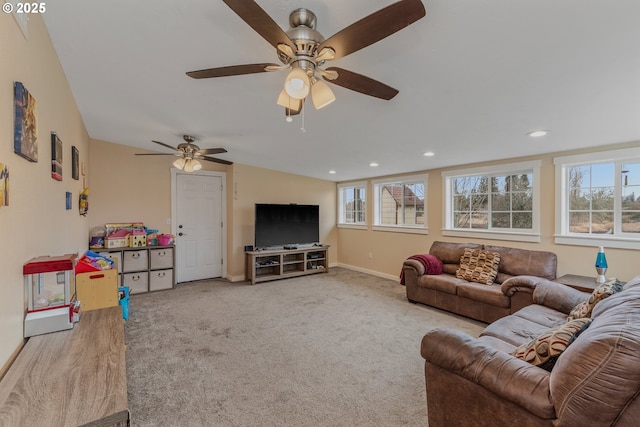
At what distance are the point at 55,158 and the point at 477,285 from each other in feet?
14.6

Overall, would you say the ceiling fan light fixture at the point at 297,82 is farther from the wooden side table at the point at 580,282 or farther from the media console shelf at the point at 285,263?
the media console shelf at the point at 285,263

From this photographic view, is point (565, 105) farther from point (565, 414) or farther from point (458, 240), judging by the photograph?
point (458, 240)

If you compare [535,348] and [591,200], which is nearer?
[535,348]

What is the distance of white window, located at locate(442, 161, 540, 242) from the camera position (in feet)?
13.0

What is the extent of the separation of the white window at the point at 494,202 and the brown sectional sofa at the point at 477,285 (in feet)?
1.09

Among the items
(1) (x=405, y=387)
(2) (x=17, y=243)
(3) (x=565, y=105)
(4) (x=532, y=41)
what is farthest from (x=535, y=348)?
(2) (x=17, y=243)

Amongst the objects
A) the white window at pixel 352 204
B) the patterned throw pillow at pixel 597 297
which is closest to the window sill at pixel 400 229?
the white window at pixel 352 204

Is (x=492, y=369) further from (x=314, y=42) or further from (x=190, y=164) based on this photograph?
(x=190, y=164)

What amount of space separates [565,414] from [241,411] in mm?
1846

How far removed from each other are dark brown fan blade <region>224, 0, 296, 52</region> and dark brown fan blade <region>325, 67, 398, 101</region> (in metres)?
0.32

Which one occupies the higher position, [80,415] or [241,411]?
[80,415]

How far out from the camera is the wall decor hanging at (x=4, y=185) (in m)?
1.17

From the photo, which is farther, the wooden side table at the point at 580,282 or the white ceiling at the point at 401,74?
the wooden side table at the point at 580,282

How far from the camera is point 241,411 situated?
2000 millimetres
